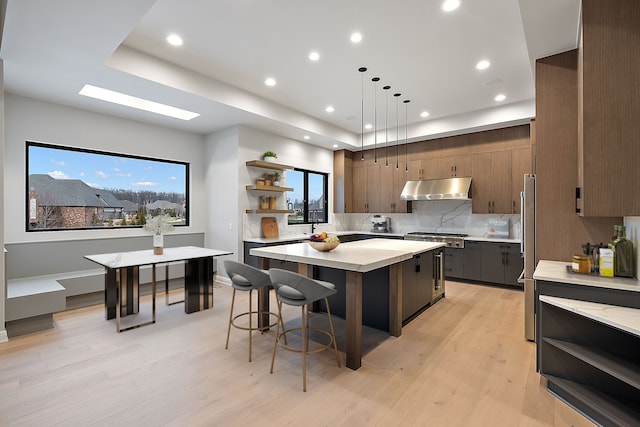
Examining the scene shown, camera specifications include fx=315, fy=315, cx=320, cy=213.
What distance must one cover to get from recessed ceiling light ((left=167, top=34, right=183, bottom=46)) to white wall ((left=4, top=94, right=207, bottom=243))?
2200 millimetres

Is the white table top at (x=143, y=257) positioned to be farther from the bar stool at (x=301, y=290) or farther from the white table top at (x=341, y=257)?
the bar stool at (x=301, y=290)

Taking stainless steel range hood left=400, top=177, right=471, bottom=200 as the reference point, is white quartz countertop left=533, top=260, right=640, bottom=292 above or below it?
below

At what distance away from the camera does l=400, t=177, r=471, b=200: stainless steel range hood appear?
5605 mm

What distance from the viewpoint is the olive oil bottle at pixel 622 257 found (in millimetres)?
2266

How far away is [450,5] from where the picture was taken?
8.57 feet

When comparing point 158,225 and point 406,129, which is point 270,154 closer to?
point 158,225

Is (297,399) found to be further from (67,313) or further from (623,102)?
(67,313)

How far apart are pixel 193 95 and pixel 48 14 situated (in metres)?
1.64

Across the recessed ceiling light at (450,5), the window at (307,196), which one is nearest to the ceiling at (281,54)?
the recessed ceiling light at (450,5)

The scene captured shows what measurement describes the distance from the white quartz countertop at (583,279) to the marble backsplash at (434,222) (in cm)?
336

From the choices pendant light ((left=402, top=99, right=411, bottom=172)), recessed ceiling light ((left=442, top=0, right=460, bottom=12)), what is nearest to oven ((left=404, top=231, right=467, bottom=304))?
pendant light ((left=402, top=99, right=411, bottom=172))

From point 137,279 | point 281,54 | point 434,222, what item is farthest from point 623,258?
point 137,279

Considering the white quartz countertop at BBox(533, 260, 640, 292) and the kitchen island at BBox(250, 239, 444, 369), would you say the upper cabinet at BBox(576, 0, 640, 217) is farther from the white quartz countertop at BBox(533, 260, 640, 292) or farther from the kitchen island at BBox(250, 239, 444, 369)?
the kitchen island at BBox(250, 239, 444, 369)

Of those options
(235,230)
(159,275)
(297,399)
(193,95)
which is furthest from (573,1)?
(159,275)
